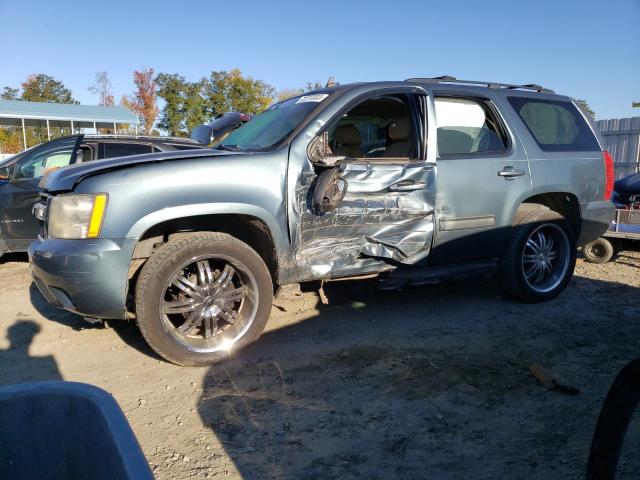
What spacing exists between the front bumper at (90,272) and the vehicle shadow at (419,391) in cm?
86

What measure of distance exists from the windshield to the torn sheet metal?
1.77ft

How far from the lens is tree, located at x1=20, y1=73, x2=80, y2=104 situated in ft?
143

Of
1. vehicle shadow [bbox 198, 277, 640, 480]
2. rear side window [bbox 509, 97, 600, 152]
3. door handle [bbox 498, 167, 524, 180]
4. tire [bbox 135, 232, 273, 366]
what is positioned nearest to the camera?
vehicle shadow [bbox 198, 277, 640, 480]

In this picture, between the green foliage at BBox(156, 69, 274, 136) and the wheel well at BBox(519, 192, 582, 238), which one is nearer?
Answer: the wheel well at BBox(519, 192, 582, 238)

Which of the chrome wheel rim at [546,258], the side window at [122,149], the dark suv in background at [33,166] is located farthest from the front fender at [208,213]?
the side window at [122,149]

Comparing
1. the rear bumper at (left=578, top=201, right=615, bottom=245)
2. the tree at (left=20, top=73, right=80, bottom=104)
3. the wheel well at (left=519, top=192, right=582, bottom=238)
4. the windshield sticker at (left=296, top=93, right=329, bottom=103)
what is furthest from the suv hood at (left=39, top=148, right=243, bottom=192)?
the tree at (left=20, top=73, right=80, bottom=104)

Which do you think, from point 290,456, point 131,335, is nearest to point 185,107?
point 131,335

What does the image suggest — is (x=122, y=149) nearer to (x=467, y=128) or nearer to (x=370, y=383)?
(x=467, y=128)

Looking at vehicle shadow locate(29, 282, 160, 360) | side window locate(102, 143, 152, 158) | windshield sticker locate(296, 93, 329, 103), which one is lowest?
vehicle shadow locate(29, 282, 160, 360)

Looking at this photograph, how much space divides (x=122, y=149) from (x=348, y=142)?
11.6 feet

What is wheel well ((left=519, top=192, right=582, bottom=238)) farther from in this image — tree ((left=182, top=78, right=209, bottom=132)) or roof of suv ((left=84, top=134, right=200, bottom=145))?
tree ((left=182, top=78, right=209, bottom=132))

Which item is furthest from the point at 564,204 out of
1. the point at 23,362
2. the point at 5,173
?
the point at 5,173

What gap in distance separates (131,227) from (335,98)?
74.6 inches

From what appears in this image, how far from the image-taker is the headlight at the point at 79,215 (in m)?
3.23
